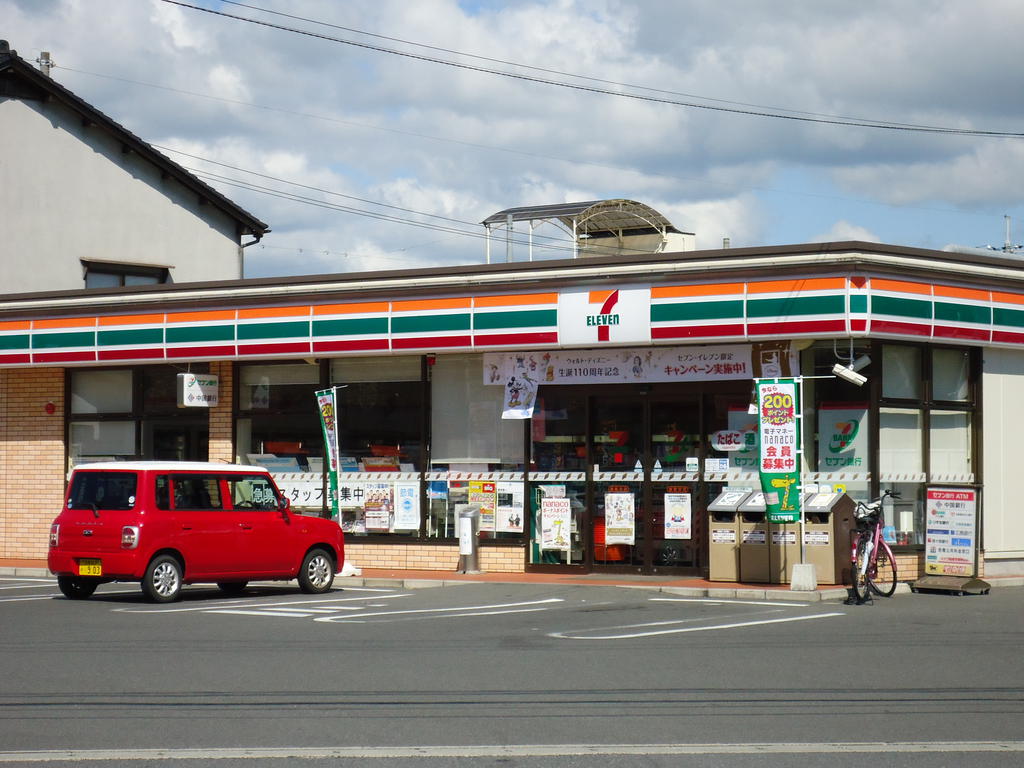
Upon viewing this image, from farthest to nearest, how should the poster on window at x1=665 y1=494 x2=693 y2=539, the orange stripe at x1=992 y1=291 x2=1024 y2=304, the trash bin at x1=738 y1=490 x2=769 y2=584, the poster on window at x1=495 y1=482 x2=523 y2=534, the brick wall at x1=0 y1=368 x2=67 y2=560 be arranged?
1. the brick wall at x1=0 y1=368 x2=67 y2=560
2. the poster on window at x1=495 y1=482 x2=523 y2=534
3. the poster on window at x1=665 y1=494 x2=693 y2=539
4. the orange stripe at x1=992 y1=291 x2=1024 y2=304
5. the trash bin at x1=738 y1=490 x2=769 y2=584

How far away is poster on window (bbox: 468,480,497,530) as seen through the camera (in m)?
20.6

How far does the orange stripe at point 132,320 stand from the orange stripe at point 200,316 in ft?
0.80

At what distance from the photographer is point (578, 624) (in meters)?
13.9

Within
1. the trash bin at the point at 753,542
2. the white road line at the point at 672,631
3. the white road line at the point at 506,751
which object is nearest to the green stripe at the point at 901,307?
the trash bin at the point at 753,542

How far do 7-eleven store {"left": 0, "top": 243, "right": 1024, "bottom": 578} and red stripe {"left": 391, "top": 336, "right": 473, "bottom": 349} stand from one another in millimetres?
35

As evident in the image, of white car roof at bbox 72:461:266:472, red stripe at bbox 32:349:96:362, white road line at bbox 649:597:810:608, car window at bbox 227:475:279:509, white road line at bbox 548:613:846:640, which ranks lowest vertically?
white road line at bbox 649:597:810:608

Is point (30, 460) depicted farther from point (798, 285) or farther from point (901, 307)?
point (901, 307)

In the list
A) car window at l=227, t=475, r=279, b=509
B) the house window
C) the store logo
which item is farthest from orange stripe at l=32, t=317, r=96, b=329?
the store logo

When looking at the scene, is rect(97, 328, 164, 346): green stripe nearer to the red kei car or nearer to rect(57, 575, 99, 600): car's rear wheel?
the red kei car

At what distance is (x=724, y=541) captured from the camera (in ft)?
59.5

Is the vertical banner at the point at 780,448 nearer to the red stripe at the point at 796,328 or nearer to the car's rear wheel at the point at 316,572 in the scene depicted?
the red stripe at the point at 796,328

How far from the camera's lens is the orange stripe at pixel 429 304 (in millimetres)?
20156

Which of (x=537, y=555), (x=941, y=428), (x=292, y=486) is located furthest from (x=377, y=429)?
(x=941, y=428)

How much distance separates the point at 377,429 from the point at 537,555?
346 cm
